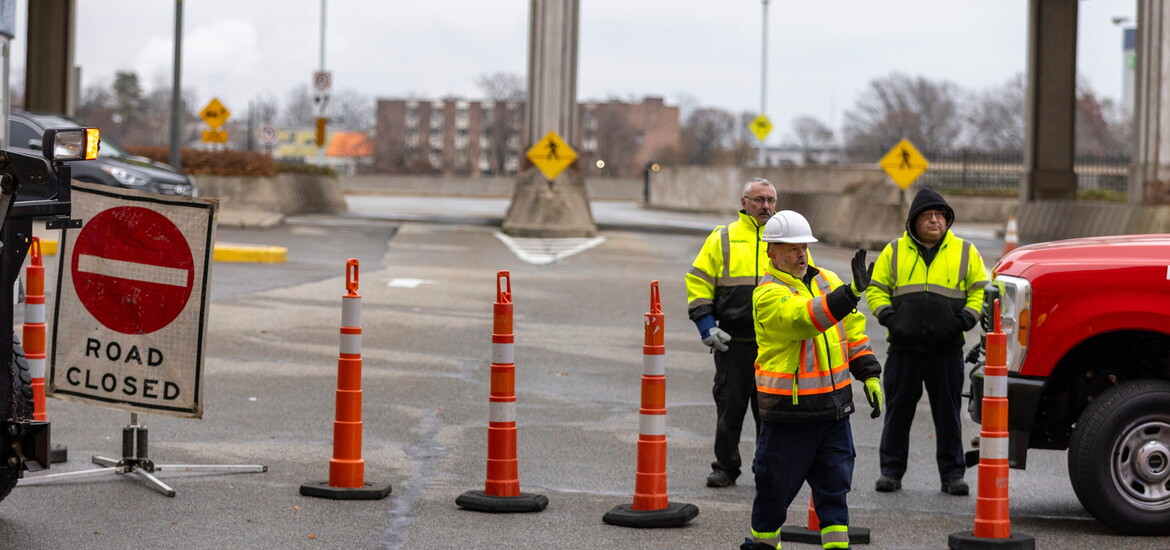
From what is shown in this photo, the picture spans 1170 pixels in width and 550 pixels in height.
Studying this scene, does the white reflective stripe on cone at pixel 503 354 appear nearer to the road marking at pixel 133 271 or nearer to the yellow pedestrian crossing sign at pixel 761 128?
the road marking at pixel 133 271

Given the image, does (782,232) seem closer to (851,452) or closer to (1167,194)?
(851,452)

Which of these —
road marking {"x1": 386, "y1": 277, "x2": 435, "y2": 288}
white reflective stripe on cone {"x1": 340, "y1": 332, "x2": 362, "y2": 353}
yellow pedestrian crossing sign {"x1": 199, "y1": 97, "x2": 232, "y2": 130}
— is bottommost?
white reflective stripe on cone {"x1": 340, "y1": 332, "x2": 362, "y2": 353}

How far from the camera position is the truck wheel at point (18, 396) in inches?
256

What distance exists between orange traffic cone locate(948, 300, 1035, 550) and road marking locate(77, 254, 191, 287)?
397 centimetres

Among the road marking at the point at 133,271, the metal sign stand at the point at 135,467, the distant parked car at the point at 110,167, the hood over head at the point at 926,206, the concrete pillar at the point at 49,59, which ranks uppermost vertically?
the concrete pillar at the point at 49,59

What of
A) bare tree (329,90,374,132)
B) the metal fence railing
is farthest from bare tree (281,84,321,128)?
the metal fence railing

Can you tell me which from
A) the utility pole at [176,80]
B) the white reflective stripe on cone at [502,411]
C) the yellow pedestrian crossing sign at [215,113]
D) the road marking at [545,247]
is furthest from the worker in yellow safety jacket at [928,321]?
the yellow pedestrian crossing sign at [215,113]

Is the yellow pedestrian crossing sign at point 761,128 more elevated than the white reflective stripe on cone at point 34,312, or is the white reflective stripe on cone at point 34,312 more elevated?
the yellow pedestrian crossing sign at point 761,128

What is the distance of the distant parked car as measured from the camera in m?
22.1

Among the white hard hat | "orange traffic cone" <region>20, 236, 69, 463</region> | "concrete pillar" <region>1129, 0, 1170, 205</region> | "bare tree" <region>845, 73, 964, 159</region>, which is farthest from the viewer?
"bare tree" <region>845, 73, 964, 159</region>

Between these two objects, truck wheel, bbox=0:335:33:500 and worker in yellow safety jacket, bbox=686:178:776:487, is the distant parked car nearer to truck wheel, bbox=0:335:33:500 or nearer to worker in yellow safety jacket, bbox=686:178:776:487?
worker in yellow safety jacket, bbox=686:178:776:487

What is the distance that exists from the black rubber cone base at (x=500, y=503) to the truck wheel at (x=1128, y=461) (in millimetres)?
2623

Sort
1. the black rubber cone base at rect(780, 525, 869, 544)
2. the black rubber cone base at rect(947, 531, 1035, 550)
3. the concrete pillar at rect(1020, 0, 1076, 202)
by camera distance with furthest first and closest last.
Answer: the concrete pillar at rect(1020, 0, 1076, 202) < the black rubber cone base at rect(780, 525, 869, 544) < the black rubber cone base at rect(947, 531, 1035, 550)

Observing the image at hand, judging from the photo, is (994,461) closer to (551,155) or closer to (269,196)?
(551,155)
